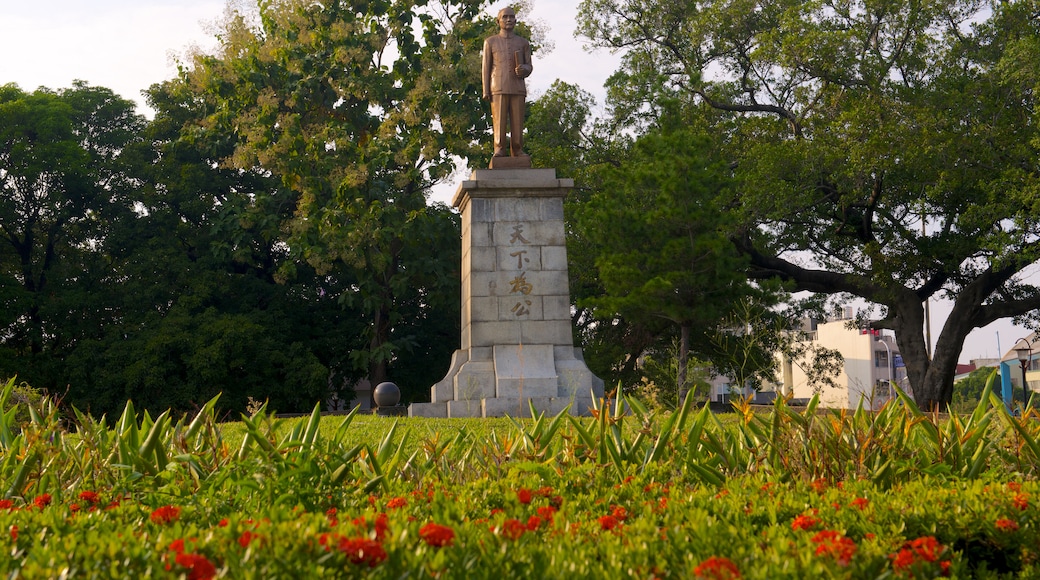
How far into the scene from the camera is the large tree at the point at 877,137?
17.8 meters

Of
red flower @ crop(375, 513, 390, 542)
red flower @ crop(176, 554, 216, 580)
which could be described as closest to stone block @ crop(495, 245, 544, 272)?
red flower @ crop(375, 513, 390, 542)

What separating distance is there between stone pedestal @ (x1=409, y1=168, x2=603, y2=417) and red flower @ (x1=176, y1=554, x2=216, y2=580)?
9939mm

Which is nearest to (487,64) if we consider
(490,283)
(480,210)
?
(480,210)

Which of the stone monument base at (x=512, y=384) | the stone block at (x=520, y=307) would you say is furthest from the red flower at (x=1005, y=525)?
the stone block at (x=520, y=307)

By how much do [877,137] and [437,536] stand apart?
56.0ft

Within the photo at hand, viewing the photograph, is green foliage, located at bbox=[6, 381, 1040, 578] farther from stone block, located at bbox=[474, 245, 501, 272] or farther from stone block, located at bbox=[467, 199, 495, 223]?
stone block, located at bbox=[467, 199, 495, 223]

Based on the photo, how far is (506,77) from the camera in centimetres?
1309

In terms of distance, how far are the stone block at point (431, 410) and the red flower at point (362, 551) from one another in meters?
10.0

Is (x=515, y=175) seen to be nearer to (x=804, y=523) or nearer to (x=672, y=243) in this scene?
(x=672, y=243)

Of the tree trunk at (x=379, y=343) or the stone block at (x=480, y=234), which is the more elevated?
the stone block at (x=480, y=234)

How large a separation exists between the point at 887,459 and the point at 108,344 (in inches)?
822

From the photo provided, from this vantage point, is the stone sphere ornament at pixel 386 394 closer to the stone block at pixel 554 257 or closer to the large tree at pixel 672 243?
the stone block at pixel 554 257

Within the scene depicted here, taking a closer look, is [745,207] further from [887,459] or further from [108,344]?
[887,459]

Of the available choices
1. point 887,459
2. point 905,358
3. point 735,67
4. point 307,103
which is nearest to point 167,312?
point 307,103
